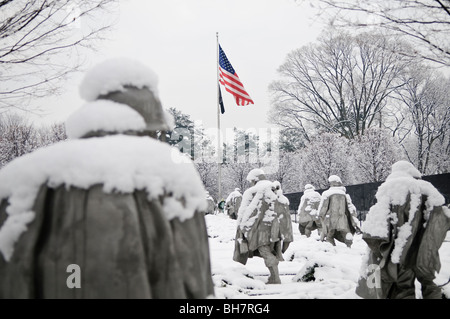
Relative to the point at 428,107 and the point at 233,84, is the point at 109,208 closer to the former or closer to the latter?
the point at 233,84

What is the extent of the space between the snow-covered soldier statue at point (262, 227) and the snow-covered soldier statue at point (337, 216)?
441 cm

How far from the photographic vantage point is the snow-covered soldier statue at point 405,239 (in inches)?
169

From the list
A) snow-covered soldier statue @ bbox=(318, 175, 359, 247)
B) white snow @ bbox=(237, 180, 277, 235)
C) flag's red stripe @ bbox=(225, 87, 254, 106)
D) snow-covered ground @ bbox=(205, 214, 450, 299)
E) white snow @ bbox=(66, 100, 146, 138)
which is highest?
flag's red stripe @ bbox=(225, 87, 254, 106)

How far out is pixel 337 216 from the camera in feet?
38.5

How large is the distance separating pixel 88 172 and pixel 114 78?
0.52 meters

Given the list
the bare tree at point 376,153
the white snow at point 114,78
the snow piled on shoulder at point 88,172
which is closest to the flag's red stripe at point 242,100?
the white snow at point 114,78

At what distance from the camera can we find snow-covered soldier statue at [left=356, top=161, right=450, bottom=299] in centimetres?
429

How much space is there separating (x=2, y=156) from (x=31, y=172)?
32771 mm

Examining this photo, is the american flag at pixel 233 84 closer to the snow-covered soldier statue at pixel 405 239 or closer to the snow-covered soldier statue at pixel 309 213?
the snow-covered soldier statue at pixel 309 213

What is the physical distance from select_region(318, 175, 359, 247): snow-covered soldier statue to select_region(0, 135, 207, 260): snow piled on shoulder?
1088 centimetres

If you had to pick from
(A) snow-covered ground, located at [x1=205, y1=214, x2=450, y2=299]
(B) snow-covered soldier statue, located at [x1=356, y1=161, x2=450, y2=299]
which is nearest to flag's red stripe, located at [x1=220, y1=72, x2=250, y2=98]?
(A) snow-covered ground, located at [x1=205, y1=214, x2=450, y2=299]

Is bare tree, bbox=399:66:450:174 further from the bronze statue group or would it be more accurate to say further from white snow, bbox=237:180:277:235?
the bronze statue group

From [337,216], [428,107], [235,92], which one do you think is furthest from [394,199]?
[428,107]
